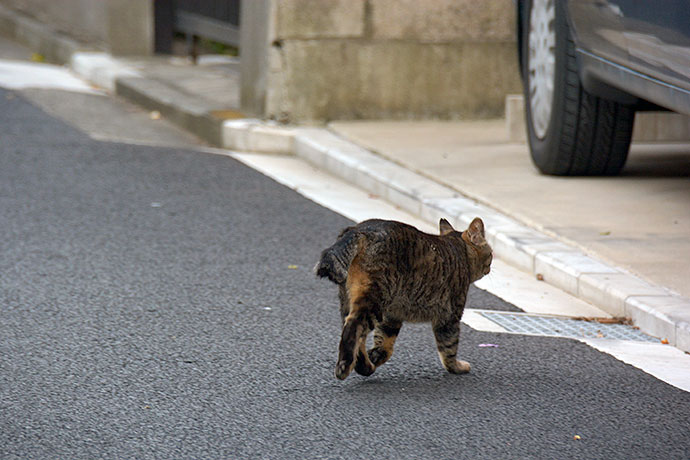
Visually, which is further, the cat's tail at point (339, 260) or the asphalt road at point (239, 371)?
the cat's tail at point (339, 260)

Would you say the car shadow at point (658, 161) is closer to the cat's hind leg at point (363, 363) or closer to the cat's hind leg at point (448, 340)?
the cat's hind leg at point (448, 340)

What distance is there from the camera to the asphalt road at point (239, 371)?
130 inches

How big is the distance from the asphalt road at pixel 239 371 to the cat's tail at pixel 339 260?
17.8 inches

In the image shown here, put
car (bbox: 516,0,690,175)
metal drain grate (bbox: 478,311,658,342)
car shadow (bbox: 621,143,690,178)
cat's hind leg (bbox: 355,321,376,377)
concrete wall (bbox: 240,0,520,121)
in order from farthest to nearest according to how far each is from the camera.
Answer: concrete wall (bbox: 240,0,520,121), car shadow (bbox: 621,143,690,178), car (bbox: 516,0,690,175), metal drain grate (bbox: 478,311,658,342), cat's hind leg (bbox: 355,321,376,377)

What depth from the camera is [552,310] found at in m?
4.87

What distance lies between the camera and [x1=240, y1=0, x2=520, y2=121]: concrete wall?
8.74 metres

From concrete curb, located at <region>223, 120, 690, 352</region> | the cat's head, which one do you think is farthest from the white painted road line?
the cat's head

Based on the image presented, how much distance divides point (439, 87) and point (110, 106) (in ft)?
10.9

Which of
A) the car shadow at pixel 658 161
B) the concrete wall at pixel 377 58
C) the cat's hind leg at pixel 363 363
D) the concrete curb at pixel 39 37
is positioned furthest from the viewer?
the concrete curb at pixel 39 37

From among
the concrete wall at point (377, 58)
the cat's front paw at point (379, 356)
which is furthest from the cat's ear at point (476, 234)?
the concrete wall at point (377, 58)

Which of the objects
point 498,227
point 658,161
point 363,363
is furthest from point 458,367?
point 658,161

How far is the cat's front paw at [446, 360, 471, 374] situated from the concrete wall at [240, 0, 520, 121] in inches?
204

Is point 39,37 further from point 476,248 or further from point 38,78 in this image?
point 476,248

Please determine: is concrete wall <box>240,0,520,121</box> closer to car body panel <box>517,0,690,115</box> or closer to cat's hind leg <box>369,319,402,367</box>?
car body panel <box>517,0,690,115</box>
